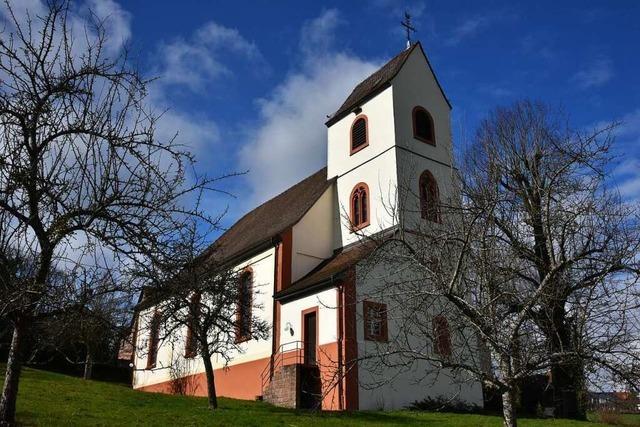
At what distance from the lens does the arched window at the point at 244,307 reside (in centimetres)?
1930

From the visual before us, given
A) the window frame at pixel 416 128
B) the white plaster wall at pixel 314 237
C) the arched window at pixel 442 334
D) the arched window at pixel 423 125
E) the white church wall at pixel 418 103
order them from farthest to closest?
1. the arched window at pixel 423 125
2. the window frame at pixel 416 128
3. the white church wall at pixel 418 103
4. the white plaster wall at pixel 314 237
5. the arched window at pixel 442 334

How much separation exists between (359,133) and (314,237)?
498 cm

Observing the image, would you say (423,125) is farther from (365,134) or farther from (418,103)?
(365,134)

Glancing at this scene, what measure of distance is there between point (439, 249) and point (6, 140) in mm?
6434

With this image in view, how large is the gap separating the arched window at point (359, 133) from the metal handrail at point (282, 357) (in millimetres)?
8732

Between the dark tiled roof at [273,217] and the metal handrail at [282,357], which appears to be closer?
the metal handrail at [282,357]

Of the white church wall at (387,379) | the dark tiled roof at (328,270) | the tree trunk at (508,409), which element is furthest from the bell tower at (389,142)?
the tree trunk at (508,409)

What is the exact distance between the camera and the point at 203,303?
17.5 metres

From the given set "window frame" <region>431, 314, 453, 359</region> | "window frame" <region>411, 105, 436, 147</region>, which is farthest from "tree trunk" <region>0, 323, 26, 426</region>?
"window frame" <region>411, 105, 436, 147</region>

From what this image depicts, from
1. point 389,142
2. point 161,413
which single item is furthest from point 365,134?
point 161,413

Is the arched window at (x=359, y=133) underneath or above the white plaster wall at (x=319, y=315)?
above

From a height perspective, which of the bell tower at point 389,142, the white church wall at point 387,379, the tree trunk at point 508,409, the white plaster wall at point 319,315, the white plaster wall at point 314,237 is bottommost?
the tree trunk at point 508,409

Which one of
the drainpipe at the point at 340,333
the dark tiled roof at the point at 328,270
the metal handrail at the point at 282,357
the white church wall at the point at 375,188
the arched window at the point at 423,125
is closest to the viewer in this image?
the drainpipe at the point at 340,333

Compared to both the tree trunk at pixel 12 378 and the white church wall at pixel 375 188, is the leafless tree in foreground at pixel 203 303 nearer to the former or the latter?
the tree trunk at pixel 12 378
